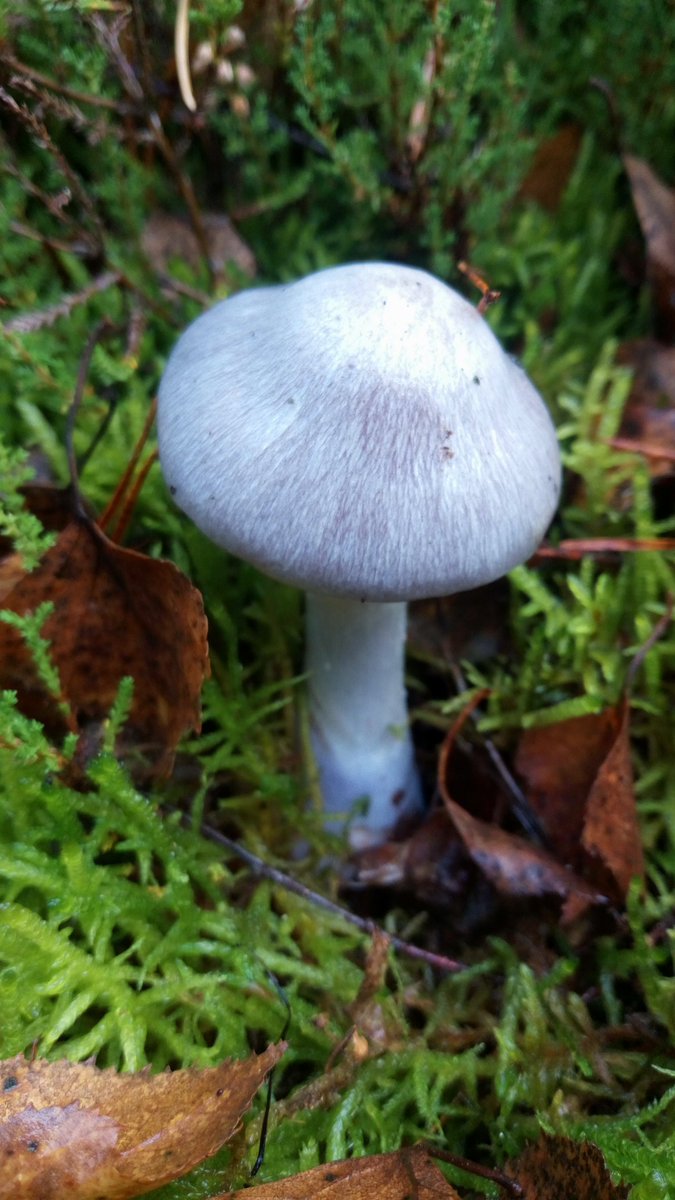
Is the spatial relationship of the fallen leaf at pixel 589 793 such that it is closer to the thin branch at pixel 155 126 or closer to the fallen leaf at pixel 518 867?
the fallen leaf at pixel 518 867

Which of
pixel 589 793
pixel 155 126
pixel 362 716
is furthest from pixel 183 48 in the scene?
pixel 589 793

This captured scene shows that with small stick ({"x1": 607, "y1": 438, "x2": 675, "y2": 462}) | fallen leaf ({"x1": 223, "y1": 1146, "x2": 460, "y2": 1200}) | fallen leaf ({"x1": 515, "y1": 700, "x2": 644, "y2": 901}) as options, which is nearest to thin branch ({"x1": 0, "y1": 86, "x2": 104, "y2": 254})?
Answer: small stick ({"x1": 607, "y1": 438, "x2": 675, "y2": 462})

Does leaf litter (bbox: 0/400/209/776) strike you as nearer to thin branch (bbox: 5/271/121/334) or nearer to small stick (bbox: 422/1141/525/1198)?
thin branch (bbox: 5/271/121/334)

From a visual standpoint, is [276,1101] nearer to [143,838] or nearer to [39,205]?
[143,838]

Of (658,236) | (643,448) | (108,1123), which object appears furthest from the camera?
(658,236)

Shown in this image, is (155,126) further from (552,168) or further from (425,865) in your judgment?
(425,865)

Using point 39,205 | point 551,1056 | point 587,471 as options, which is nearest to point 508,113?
point 587,471
